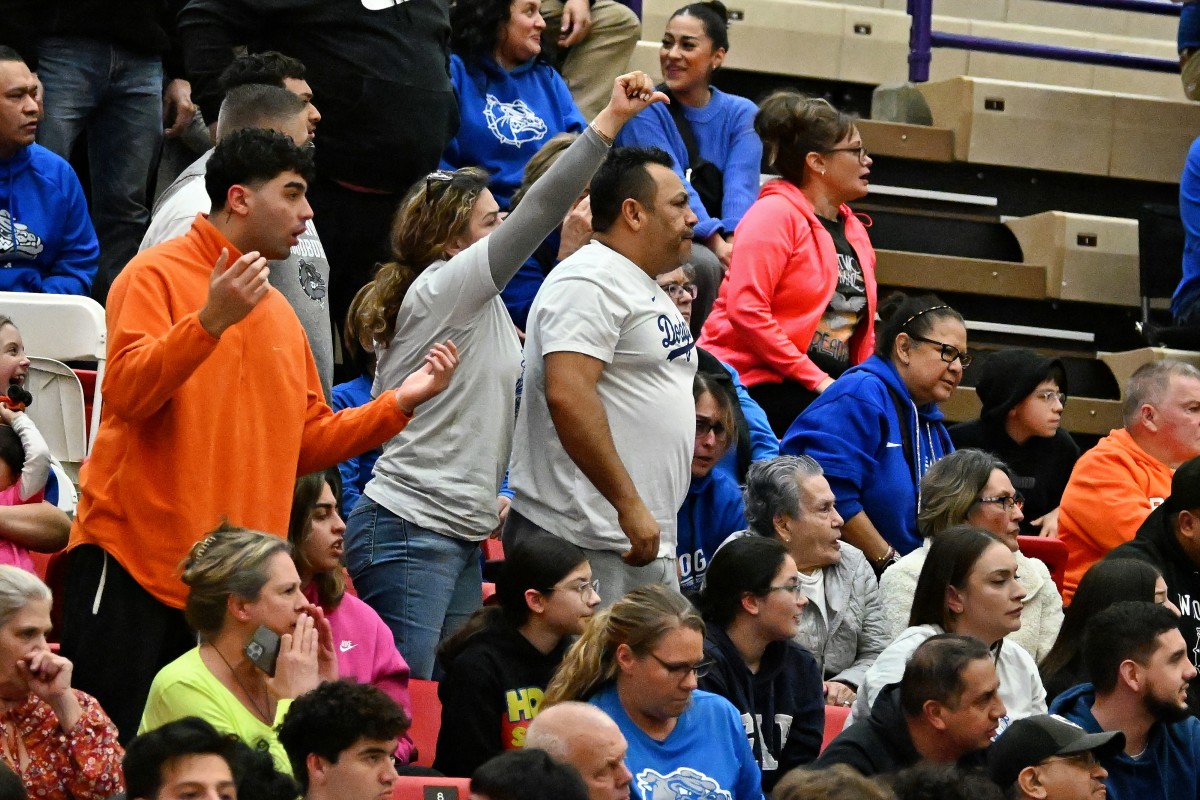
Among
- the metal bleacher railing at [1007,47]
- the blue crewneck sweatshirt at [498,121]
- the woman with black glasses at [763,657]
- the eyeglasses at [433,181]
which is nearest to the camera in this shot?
the woman with black glasses at [763,657]

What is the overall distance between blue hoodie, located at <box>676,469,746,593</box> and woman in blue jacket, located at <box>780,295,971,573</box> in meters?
0.37

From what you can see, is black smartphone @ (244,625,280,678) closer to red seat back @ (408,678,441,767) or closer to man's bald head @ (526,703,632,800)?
man's bald head @ (526,703,632,800)

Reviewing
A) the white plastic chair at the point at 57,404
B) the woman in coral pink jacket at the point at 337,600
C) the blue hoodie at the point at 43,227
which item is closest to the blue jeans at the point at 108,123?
the blue hoodie at the point at 43,227

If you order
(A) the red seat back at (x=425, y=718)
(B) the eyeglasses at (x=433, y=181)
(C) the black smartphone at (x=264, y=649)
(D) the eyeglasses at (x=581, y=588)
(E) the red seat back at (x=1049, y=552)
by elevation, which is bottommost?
(E) the red seat back at (x=1049, y=552)

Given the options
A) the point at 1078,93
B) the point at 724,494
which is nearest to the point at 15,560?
the point at 724,494

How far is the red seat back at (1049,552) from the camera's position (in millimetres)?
6230

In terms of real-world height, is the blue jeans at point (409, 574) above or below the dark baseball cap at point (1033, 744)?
above

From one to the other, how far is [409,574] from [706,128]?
136 inches

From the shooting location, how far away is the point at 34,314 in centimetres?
560

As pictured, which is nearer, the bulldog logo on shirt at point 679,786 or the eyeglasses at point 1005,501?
the bulldog logo on shirt at point 679,786

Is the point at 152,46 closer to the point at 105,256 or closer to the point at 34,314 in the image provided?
the point at 105,256

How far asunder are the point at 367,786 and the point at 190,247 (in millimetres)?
1180

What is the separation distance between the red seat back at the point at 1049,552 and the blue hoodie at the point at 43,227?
3.02 meters

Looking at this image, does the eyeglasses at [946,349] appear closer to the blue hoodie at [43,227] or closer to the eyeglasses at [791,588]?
the eyeglasses at [791,588]
